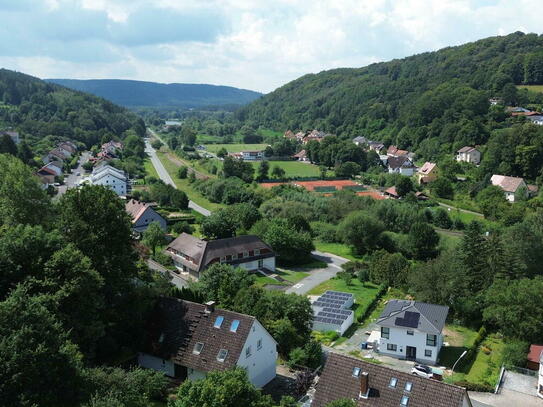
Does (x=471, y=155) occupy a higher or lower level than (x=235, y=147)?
higher

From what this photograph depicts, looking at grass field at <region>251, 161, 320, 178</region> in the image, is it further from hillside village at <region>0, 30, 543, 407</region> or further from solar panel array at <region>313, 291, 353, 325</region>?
solar panel array at <region>313, 291, 353, 325</region>

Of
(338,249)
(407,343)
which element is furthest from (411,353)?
(338,249)

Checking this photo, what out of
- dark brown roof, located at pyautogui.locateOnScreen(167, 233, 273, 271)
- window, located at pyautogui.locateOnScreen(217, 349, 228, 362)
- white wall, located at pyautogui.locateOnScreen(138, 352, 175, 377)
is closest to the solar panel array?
dark brown roof, located at pyautogui.locateOnScreen(167, 233, 273, 271)

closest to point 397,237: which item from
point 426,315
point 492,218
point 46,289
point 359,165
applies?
point 492,218

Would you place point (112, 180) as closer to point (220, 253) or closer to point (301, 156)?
point (220, 253)

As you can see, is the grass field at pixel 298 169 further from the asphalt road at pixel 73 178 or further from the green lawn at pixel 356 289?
the green lawn at pixel 356 289

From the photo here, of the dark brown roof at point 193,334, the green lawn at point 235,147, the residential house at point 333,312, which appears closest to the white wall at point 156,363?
the dark brown roof at point 193,334
